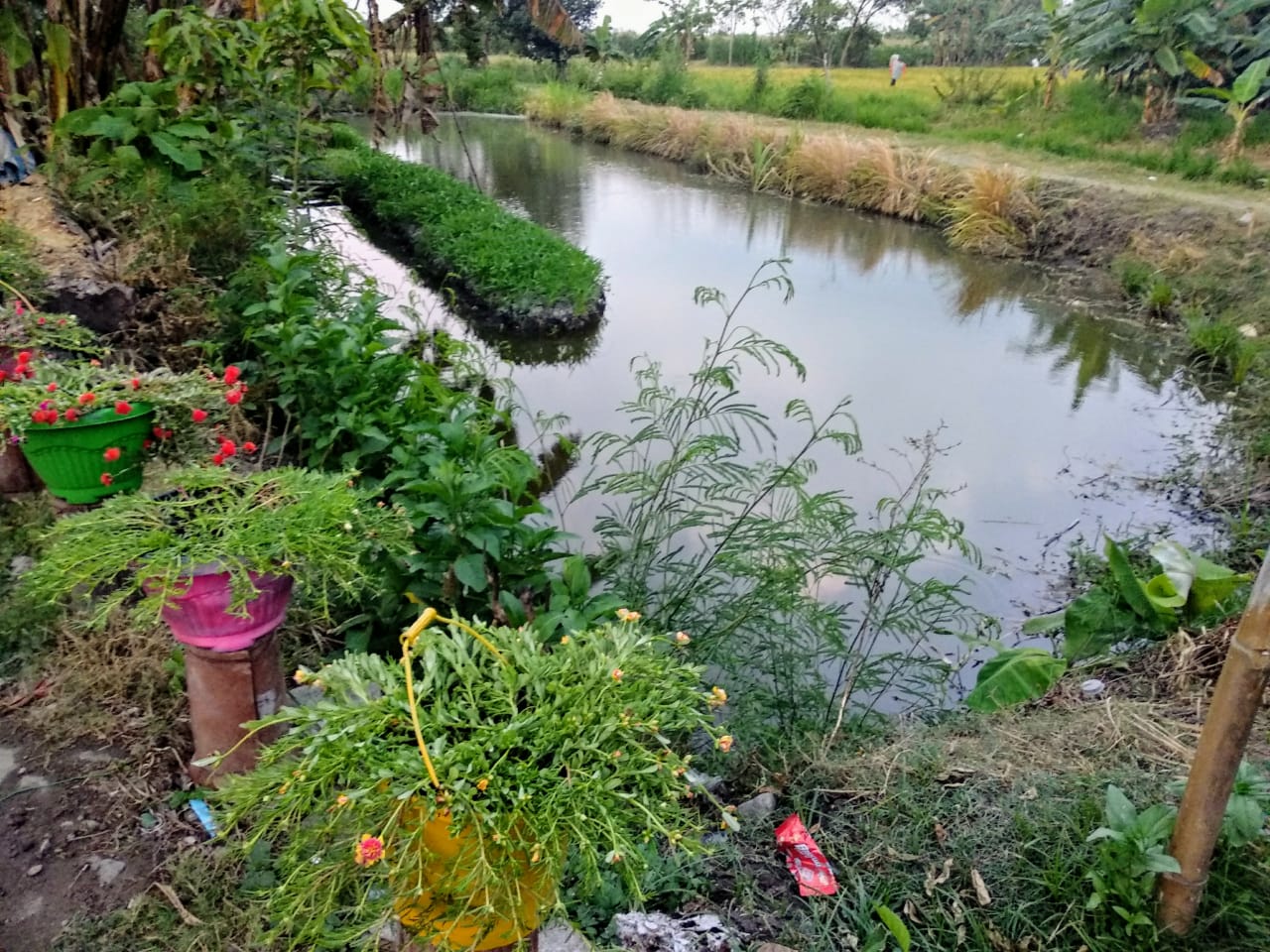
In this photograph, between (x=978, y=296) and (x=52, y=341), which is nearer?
(x=52, y=341)

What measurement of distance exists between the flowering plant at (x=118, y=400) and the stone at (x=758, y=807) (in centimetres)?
148

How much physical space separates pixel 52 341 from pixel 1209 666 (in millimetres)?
3435

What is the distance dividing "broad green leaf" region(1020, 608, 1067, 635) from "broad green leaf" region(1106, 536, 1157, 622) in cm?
33

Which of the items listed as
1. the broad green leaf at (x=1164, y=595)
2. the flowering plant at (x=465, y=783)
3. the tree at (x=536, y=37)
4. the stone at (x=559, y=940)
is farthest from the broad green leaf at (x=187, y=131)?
the tree at (x=536, y=37)

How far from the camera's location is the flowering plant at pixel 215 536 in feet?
4.92

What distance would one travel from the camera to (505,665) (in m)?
1.18

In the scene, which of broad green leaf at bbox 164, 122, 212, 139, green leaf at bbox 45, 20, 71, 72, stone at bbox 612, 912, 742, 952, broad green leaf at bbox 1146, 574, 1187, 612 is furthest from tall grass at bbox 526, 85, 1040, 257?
stone at bbox 612, 912, 742, 952

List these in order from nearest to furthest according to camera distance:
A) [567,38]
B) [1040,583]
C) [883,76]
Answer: [1040,583]
[567,38]
[883,76]

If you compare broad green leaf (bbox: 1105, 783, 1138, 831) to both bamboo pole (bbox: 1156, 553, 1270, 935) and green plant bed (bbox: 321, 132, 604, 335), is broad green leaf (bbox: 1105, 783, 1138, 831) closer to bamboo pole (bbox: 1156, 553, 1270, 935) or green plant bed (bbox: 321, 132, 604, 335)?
bamboo pole (bbox: 1156, 553, 1270, 935)

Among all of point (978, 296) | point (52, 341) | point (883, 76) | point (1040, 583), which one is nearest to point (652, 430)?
point (52, 341)

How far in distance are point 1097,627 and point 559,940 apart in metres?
2.31

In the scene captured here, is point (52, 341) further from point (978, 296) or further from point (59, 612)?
point (978, 296)

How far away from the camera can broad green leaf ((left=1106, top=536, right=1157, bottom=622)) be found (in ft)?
9.53

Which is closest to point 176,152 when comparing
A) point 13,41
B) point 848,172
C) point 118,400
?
point 13,41
